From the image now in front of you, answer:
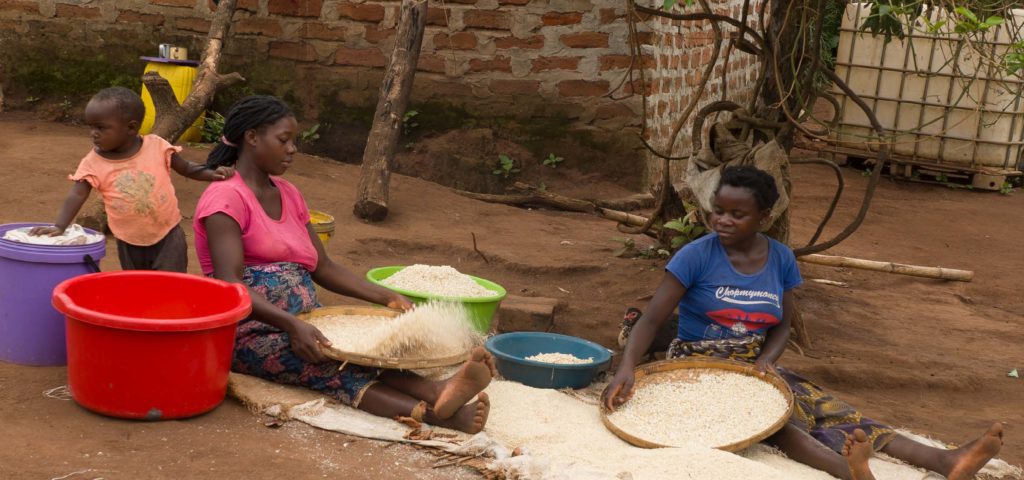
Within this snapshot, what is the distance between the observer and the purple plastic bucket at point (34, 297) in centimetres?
316

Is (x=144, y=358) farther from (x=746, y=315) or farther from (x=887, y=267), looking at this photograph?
(x=887, y=267)

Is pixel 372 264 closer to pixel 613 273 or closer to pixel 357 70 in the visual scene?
pixel 613 273

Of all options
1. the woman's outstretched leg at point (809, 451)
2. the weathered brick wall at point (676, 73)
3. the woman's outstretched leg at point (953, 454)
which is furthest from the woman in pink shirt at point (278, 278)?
the weathered brick wall at point (676, 73)

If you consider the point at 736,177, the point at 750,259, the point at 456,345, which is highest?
the point at 736,177

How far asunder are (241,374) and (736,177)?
1.76 meters

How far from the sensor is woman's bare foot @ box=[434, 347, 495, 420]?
2.92 meters

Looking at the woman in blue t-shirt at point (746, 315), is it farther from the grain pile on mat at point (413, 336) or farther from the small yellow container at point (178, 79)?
the small yellow container at point (178, 79)

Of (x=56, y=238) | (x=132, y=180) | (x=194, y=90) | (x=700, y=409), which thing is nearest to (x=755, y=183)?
(x=700, y=409)

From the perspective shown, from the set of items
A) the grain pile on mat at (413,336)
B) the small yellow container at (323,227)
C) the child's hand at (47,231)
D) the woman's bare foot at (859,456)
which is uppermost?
the child's hand at (47,231)

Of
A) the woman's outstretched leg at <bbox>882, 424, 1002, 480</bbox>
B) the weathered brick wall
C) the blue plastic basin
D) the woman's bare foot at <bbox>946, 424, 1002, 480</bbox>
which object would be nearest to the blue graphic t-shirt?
the blue plastic basin

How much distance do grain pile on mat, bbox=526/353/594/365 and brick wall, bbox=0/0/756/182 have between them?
3.40 m

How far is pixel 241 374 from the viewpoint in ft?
Answer: 10.8

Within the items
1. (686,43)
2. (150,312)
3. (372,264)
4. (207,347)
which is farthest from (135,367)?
(686,43)

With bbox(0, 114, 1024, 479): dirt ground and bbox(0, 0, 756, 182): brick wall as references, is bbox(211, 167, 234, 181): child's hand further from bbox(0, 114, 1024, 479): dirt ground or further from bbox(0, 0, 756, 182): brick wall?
bbox(0, 0, 756, 182): brick wall
